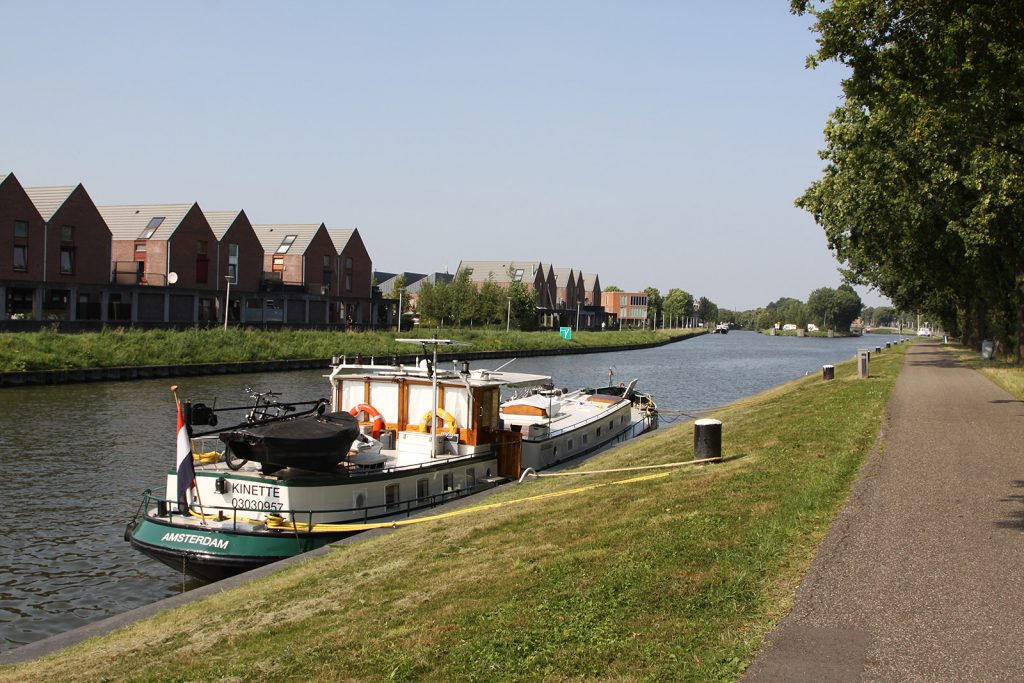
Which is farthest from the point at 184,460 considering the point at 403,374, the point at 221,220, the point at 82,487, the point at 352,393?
the point at 221,220

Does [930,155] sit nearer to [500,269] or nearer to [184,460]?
[184,460]

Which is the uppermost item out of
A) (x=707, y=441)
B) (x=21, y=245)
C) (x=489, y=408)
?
(x=21, y=245)

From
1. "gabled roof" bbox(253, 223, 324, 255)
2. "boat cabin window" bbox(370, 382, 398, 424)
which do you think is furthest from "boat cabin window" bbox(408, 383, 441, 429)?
"gabled roof" bbox(253, 223, 324, 255)

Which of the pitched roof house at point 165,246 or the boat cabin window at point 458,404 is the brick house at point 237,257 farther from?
the boat cabin window at point 458,404

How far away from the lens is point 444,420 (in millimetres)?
23000

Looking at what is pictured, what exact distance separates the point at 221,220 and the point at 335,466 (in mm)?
74949

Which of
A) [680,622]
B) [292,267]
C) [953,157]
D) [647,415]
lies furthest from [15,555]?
[292,267]

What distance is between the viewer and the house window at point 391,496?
19.7 m

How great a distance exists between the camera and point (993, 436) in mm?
20734

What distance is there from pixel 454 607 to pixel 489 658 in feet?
6.40

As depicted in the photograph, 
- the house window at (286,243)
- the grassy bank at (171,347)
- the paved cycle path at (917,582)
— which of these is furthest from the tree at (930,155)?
the house window at (286,243)

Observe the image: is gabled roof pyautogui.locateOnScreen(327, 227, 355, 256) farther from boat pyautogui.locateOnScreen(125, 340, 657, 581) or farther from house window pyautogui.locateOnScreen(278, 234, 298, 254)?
boat pyautogui.locateOnScreen(125, 340, 657, 581)

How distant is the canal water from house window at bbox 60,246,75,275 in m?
19.4

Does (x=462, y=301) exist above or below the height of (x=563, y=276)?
below
